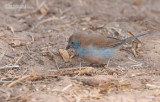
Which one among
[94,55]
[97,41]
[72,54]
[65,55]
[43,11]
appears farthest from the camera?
[43,11]

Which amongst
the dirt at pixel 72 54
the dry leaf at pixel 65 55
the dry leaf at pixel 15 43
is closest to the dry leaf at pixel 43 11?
the dirt at pixel 72 54

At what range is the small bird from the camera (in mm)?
4902

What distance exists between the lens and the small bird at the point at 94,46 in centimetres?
490

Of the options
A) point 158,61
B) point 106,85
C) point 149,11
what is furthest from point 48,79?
point 149,11

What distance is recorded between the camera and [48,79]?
4.29 metres

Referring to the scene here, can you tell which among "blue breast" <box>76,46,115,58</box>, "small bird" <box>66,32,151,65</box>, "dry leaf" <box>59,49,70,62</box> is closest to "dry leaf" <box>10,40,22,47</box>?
"dry leaf" <box>59,49,70,62</box>

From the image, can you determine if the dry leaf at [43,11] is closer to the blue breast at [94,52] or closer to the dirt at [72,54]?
the dirt at [72,54]

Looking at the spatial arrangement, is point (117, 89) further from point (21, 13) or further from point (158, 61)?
point (21, 13)

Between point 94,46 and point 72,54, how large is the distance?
0.71 m

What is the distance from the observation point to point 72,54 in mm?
5512

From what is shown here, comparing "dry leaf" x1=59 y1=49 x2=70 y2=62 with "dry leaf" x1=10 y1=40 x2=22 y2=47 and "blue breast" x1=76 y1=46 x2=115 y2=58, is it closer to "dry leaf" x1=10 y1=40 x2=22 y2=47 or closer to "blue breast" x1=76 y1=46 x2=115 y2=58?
"blue breast" x1=76 y1=46 x2=115 y2=58

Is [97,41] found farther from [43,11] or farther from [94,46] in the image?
[43,11]

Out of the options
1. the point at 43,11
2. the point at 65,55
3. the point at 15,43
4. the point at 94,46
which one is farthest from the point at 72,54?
the point at 43,11

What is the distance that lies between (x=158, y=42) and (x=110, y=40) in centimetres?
127
